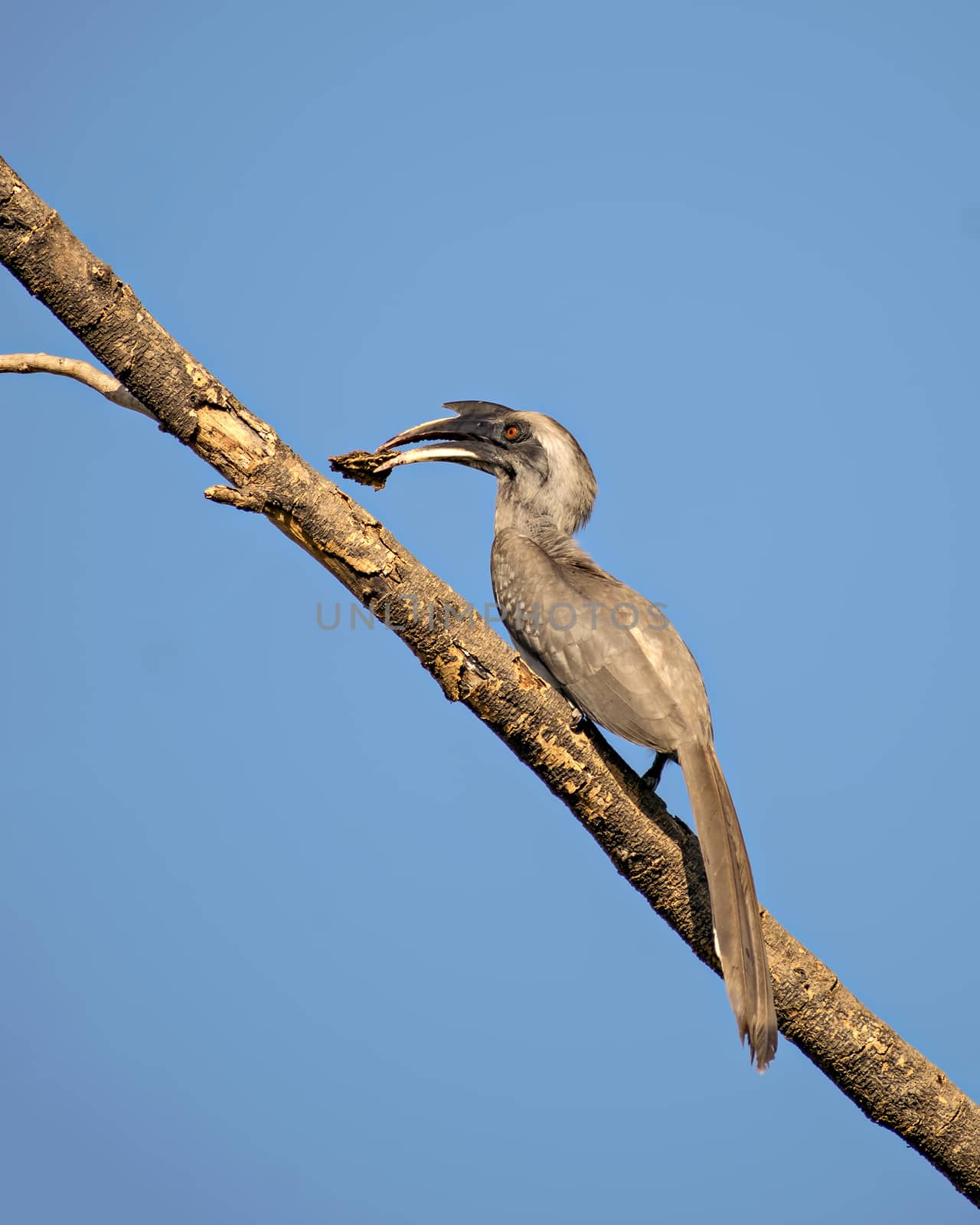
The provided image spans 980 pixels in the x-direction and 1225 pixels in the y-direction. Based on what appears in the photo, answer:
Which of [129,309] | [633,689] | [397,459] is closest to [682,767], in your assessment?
[633,689]

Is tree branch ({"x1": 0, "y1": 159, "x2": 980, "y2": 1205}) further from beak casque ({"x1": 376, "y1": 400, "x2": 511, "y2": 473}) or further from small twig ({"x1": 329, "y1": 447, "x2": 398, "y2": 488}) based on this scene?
beak casque ({"x1": 376, "y1": 400, "x2": 511, "y2": 473})

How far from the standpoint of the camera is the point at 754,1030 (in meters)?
4.33

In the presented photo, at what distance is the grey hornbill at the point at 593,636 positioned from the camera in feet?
14.8

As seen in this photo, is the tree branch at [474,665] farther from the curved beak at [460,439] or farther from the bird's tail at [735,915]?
the curved beak at [460,439]

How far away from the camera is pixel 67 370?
5.11 meters

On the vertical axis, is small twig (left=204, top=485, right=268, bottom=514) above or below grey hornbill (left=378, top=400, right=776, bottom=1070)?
below

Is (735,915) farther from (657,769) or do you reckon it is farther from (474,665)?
(474,665)

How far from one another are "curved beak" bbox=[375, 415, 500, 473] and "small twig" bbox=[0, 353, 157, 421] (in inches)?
74.4

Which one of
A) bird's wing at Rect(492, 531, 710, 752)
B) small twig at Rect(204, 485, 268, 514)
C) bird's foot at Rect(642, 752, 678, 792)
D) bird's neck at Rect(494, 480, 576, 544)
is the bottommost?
small twig at Rect(204, 485, 268, 514)

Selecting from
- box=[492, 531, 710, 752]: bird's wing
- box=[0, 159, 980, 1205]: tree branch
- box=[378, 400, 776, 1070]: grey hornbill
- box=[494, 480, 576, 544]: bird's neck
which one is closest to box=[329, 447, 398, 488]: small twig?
box=[378, 400, 776, 1070]: grey hornbill

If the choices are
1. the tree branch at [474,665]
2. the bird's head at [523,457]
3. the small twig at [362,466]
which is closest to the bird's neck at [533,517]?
the bird's head at [523,457]

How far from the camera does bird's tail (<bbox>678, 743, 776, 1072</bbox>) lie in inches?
171

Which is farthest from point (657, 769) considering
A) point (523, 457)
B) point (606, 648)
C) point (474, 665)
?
point (523, 457)

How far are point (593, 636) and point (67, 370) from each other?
2.68 meters
